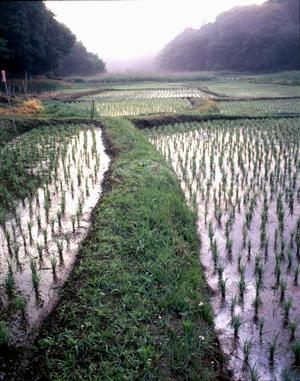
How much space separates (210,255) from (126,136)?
20.4ft

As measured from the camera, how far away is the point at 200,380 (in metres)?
2.78

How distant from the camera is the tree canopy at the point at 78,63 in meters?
48.5

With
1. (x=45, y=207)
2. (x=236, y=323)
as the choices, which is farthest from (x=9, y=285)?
(x=236, y=323)

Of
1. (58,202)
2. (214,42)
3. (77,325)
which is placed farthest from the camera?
(214,42)

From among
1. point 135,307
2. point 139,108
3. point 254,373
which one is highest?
point 139,108

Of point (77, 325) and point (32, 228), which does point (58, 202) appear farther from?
point (77, 325)

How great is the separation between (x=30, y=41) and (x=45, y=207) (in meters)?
24.8

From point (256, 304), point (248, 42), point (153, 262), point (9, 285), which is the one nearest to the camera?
point (256, 304)

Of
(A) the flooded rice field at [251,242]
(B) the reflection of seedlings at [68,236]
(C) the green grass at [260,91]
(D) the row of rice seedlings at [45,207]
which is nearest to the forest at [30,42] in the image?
(D) the row of rice seedlings at [45,207]

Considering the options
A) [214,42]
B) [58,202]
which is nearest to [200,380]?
[58,202]

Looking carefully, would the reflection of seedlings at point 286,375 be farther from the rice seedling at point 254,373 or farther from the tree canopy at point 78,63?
the tree canopy at point 78,63

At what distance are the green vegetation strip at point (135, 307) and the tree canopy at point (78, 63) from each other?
151 feet

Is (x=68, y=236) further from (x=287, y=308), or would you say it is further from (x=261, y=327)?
(x=287, y=308)

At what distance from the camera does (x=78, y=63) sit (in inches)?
1946
